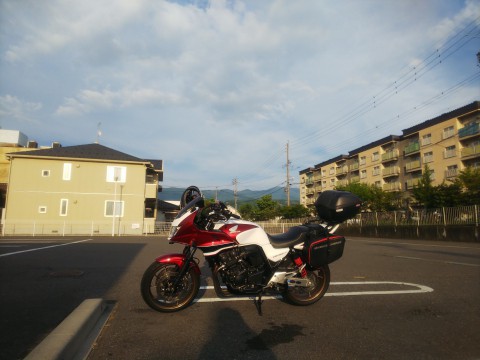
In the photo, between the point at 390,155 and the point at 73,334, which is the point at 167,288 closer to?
the point at 73,334

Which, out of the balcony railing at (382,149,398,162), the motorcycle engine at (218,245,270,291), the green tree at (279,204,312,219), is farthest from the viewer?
the green tree at (279,204,312,219)

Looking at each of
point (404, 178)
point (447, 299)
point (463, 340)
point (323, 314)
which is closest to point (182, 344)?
point (323, 314)

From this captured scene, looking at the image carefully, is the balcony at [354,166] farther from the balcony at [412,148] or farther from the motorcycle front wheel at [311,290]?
the motorcycle front wheel at [311,290]

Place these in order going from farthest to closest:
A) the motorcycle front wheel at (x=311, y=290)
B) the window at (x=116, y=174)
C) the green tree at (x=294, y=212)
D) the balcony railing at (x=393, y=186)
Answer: the green tree at (x=294, y=212) → the balcony railing at (x=393, y=186) → the window at (x=116, y=174) → the motorcycle front wheel at (x=311, y=290)

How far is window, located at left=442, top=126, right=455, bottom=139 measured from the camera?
3722 cm

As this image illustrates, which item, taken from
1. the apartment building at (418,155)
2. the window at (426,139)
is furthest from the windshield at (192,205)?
the window at (426,139)

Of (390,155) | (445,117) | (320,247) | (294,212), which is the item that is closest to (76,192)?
(320,247)

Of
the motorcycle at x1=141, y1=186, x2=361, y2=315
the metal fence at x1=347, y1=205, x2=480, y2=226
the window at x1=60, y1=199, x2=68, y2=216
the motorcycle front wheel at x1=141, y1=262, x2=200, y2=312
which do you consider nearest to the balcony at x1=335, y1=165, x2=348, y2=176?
the metal fence at x1=347, y1=205, x2=480, y2=226

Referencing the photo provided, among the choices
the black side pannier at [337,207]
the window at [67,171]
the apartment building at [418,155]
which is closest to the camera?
the black side pannier at [337,207]

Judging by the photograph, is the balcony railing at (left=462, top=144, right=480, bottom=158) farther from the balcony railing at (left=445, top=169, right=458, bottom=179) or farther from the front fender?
the front fender

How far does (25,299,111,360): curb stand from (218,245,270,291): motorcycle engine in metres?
1.34

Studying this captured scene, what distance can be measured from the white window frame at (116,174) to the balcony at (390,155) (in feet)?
123

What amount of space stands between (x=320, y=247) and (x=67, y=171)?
29.2 metres

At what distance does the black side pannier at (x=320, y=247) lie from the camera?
400cm
